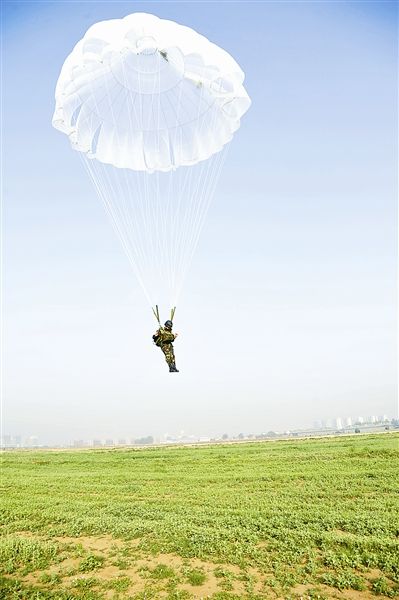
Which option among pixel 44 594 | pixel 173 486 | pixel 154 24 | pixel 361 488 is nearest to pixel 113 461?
pixel 173 486

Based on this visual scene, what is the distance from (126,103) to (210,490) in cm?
1826

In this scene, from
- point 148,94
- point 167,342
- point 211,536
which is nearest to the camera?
point 211,536

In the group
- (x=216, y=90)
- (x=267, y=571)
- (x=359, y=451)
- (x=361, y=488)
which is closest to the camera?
(x=267, y=571)

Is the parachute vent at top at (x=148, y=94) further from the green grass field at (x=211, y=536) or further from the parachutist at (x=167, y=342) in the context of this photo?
the green grass field at (x=211, y=536)

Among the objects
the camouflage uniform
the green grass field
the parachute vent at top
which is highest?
the parachute vent at top

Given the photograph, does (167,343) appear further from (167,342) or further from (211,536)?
(211,536)

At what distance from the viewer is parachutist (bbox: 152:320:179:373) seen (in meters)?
16.1

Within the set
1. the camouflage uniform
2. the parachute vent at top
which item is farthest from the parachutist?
the parachute vent at top

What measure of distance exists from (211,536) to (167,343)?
684 cm

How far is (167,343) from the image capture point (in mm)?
16125

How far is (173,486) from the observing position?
20.9 meters

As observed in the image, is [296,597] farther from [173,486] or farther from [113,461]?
[113,461]

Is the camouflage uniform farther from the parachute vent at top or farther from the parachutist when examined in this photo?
the parachute vent at top

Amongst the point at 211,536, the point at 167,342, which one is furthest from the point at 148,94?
the point at 211,536
